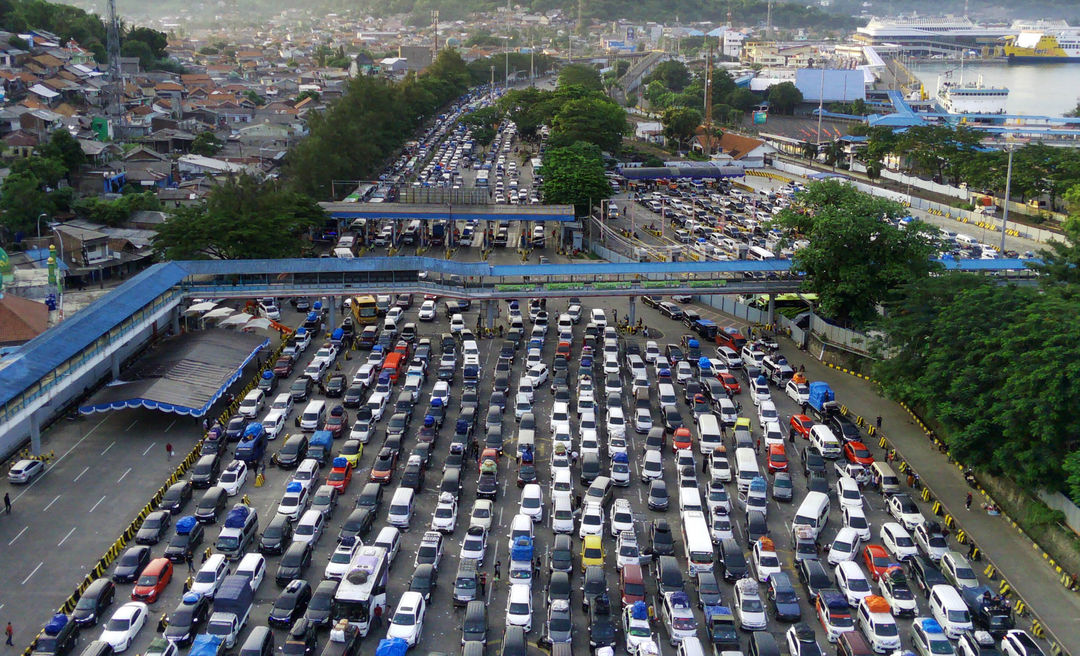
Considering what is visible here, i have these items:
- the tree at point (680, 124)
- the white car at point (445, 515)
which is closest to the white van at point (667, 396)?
the white car at point (445, 515)

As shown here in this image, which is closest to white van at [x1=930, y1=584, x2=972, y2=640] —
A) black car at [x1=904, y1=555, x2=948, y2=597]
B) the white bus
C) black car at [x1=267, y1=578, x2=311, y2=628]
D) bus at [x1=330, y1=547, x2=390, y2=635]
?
black car at [x1=904, y1=555, x2=948, y2=597]

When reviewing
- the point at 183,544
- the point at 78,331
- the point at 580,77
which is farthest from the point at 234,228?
the point at 580,77

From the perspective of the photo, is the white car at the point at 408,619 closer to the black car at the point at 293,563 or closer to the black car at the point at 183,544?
the black car at the point at 293,563

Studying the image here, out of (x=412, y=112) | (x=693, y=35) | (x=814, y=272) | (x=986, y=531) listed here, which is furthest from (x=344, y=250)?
(x=693, y=35)

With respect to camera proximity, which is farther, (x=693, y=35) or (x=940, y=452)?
(x=693, y=35)

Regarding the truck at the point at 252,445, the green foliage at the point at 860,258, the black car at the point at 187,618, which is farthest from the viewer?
the green foliage at the point at 860,258

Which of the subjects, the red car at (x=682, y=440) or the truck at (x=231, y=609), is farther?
the red car at (x=682, y=440)

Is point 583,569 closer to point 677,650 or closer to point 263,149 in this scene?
point 677,650
